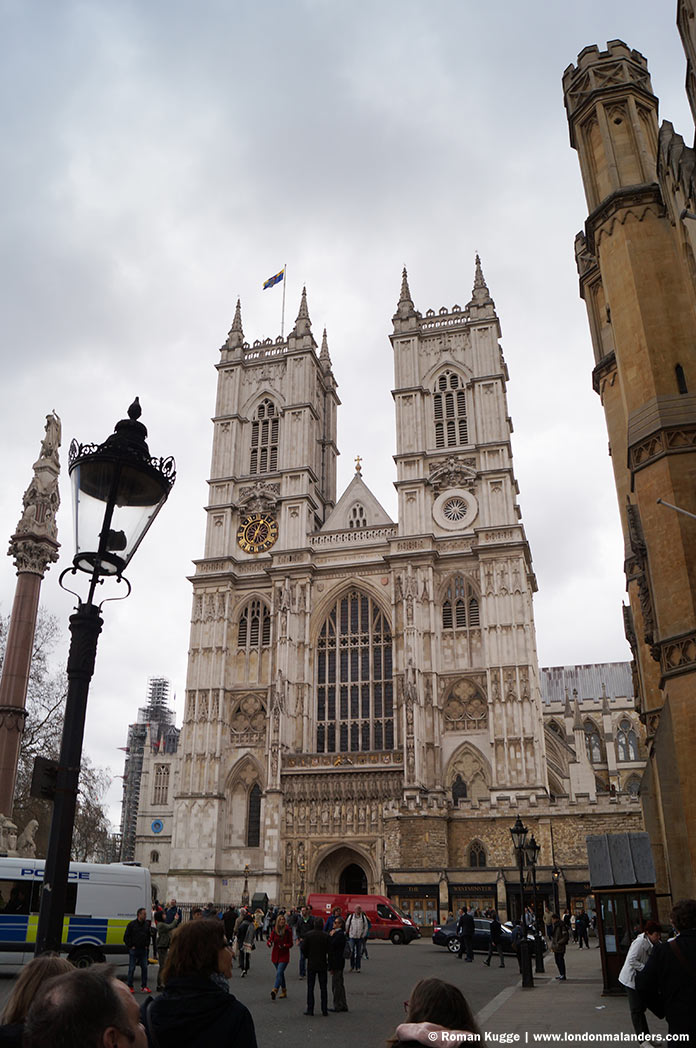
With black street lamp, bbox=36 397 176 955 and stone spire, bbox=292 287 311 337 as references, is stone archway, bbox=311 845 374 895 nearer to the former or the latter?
stone spire, bbox=292 287 311 337

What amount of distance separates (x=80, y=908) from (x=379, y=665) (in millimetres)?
27187

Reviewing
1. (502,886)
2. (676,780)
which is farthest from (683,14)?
(502,886)

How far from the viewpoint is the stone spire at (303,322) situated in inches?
2025

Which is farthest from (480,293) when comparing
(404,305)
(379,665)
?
(379,665)

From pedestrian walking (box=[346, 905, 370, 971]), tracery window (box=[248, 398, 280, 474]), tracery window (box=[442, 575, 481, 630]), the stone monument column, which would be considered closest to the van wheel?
pedestrian walking (box=[346, 905, 370, 971])

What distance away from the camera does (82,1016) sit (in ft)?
7.53

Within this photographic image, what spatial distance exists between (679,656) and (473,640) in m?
27.0

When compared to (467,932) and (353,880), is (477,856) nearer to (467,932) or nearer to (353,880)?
(353,880)

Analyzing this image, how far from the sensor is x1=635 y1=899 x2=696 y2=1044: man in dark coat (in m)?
5.06

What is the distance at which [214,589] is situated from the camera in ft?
148

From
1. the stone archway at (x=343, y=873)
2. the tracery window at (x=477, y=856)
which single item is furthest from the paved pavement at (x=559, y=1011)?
the stone archway at (x=343, y=873)

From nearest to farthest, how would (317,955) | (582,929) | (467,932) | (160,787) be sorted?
(317,955), (467,932), (582,929), (160,787)

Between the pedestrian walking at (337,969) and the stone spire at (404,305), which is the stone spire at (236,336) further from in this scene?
the pedestrian walking at (337,969)

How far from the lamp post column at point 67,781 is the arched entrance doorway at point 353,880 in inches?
1462
